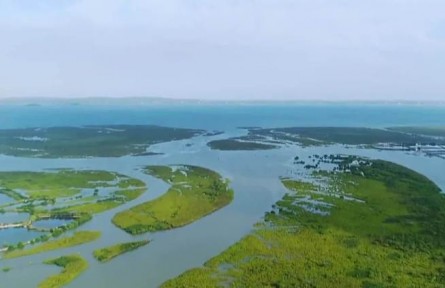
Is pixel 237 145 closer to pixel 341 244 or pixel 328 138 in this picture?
pixel 328 138

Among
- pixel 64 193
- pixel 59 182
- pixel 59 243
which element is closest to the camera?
pixel 59 243

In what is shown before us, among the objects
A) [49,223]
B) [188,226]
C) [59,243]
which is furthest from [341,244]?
[49,223]

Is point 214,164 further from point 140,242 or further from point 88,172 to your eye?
point 140,242

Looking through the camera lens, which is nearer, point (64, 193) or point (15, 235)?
point (15, 235)

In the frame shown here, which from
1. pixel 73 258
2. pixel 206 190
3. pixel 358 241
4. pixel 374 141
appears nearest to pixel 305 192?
pixel 206 190

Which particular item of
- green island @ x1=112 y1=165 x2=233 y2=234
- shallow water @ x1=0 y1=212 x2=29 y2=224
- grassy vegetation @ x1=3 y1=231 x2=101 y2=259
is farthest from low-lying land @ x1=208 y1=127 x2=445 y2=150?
grassy vegetation @ x1=3 y1=231 x2=101 y2=259

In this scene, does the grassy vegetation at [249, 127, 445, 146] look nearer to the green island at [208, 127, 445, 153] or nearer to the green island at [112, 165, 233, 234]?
the green island at [208, 127, 445, 153]
